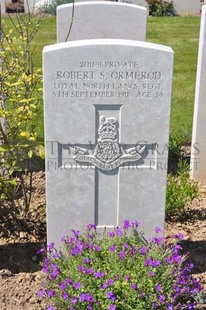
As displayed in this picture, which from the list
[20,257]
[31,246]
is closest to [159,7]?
[31,246]

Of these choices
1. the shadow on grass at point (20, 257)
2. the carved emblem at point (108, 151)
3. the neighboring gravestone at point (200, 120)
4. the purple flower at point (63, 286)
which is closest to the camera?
the purple flower at point (63, 286)

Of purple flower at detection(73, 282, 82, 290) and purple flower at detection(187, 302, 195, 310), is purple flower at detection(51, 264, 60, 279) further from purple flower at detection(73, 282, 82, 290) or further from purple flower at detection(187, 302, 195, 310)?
purple flower at detection(187, 302, 195, 310)

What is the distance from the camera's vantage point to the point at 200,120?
5219mm

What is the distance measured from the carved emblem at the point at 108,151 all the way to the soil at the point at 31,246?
95cm

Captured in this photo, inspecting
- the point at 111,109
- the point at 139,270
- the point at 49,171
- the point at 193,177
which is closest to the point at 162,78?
the point at 111,109

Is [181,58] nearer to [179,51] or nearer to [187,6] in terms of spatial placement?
[179,51]

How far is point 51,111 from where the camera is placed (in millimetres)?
3520

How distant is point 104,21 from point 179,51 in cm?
587

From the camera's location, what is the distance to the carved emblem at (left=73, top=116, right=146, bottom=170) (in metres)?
3.61

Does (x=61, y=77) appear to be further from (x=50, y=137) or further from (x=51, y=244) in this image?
(x=51, y=244)

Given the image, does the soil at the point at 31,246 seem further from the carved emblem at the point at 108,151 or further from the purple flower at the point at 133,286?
the carved emblem at the point at 108,151

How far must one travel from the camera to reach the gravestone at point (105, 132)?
343cm

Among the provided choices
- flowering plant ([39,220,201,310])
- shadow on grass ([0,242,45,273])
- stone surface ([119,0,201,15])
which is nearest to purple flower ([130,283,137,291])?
flowering plant ([39,220,201,310])

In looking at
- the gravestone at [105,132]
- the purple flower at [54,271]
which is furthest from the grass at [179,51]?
the purple flower at [54,271]
